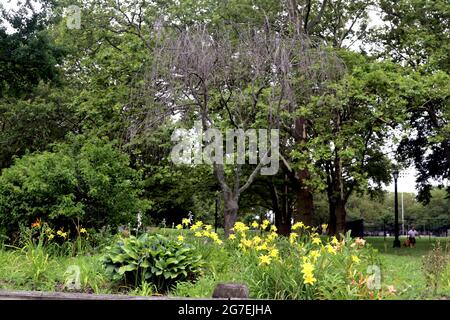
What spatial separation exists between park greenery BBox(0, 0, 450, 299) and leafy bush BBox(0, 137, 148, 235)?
35mm

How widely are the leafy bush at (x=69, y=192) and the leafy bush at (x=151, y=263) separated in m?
2.83

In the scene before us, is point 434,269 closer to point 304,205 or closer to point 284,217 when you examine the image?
point 304,205

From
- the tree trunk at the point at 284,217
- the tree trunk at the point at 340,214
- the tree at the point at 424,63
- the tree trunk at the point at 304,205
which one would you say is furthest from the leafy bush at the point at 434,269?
the tree trunk at the point at 284,217

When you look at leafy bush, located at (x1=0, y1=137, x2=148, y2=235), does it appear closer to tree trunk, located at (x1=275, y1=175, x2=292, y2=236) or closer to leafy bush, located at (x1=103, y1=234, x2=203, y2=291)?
leafy bush, located at (x1=103, y1=234, x2=203, y2=291)

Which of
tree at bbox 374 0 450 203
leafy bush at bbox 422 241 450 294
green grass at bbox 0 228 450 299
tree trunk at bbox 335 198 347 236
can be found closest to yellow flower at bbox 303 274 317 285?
green grass at bbox 0 228 450 299

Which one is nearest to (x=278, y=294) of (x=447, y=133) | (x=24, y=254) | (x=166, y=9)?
(x=24, y=254)

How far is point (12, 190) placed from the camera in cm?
973

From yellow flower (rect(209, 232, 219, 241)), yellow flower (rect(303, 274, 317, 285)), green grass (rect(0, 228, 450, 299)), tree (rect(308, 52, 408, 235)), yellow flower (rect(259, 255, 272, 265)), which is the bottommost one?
green grass (rect(0, 228, 450, 299))

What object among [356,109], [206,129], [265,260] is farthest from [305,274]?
[356,109]

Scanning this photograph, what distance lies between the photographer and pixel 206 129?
13.2 m

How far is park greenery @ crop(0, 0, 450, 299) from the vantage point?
6426mm

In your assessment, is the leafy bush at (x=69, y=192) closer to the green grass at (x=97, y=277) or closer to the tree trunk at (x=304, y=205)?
the green grass at (x=97, y=277)
